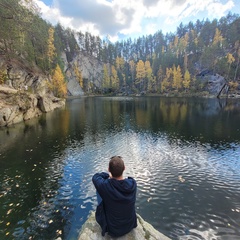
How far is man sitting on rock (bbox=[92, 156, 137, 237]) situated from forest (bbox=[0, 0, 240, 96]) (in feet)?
166

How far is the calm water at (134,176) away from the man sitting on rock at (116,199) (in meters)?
4.90

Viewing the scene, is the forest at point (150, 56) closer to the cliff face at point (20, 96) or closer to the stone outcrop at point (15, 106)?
the cliff face at point (20, 96)

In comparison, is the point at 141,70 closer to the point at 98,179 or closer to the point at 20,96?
the point at 20,96

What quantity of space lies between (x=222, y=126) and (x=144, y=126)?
45.2ft

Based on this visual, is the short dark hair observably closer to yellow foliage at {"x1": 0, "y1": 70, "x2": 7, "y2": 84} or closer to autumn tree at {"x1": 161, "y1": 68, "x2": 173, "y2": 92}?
yellow foliage at {"x1": 0, "y1": 70, "x2": 7, "y2": 84}

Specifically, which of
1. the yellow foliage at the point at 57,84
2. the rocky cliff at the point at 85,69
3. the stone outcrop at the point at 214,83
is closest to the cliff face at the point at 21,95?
the yellow foliage at the point at 57,84

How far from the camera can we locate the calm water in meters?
9.16

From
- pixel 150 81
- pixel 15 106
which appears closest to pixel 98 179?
pixel 15 106

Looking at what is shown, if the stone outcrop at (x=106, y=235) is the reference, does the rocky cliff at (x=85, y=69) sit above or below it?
above

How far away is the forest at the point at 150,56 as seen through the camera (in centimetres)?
7244

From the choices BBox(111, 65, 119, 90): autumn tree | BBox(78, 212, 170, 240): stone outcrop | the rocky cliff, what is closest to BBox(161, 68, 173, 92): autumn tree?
BBox(111, 65, 119, 90): autumn tree

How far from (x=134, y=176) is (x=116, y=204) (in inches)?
411

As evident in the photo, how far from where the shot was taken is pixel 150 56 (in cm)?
15312

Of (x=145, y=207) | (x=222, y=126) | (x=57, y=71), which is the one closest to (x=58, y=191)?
(x=145, y=207)
